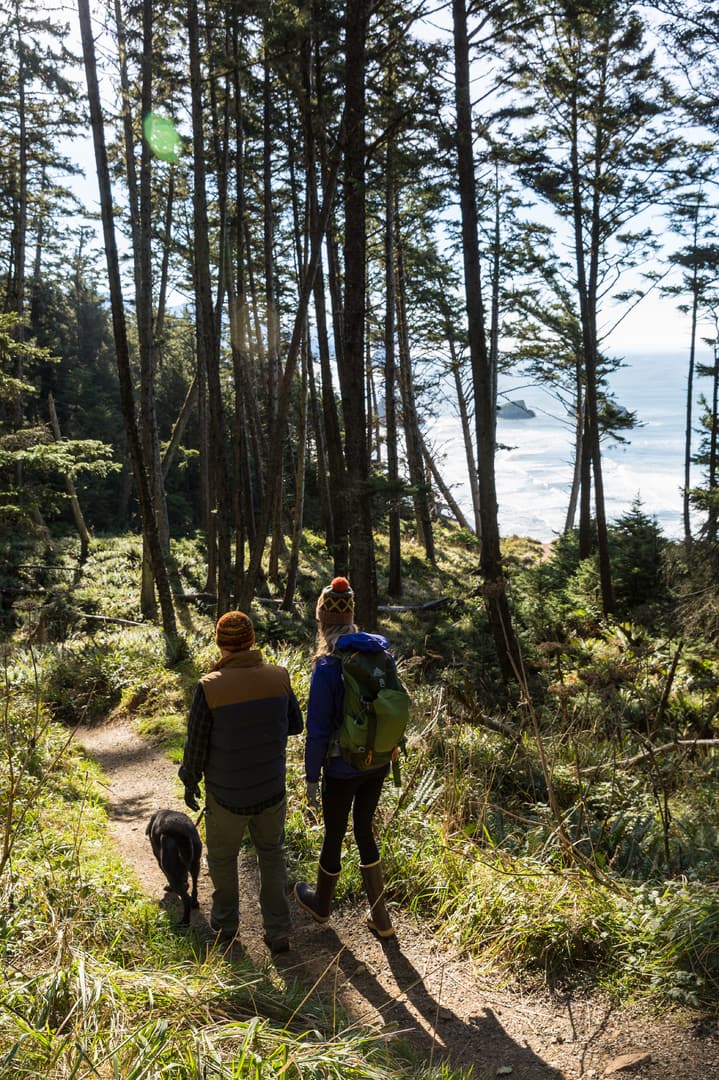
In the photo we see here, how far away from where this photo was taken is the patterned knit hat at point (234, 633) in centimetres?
404

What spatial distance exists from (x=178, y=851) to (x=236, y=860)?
1.83 feet

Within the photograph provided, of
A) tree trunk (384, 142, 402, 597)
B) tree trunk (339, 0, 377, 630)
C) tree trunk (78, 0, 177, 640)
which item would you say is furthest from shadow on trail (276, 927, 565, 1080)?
tree trunk (384, 142, 402, 597)

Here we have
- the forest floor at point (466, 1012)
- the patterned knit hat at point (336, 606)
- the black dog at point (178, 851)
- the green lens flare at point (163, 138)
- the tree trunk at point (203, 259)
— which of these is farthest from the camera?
the green lens flare at point (163, 138)

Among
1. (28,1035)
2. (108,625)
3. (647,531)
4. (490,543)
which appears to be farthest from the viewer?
(647,531)

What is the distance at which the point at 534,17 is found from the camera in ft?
34.7

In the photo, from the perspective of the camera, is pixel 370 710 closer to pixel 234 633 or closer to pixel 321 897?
pixel 234 633

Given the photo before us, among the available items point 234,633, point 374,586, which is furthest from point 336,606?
point 374,586

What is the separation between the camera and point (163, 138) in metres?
15.4

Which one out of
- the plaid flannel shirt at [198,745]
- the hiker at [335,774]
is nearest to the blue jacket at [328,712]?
the hiker at [335,774]

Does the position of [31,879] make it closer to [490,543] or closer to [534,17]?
[490,543]

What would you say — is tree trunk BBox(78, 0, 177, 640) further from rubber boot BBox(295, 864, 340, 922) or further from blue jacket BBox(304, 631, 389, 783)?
blue jacket BBox(304, 631, 389, 783)

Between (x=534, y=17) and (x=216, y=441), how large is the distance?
8.03 m

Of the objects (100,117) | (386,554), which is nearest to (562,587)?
(386,554)

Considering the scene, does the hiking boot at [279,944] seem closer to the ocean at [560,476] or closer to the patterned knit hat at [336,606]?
the patterned knit hat at [336,606]
